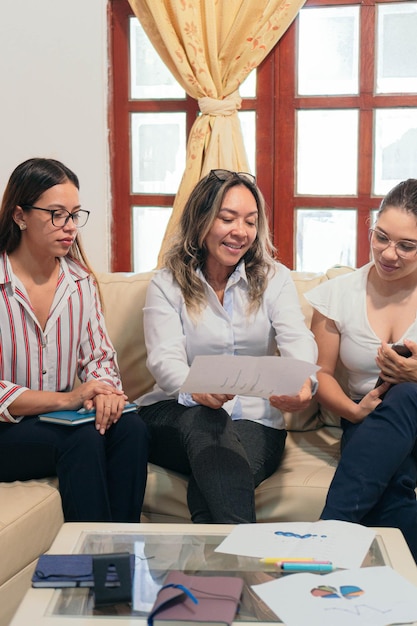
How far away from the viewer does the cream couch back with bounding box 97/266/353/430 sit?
8.11ft

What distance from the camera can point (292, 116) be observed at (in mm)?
3234

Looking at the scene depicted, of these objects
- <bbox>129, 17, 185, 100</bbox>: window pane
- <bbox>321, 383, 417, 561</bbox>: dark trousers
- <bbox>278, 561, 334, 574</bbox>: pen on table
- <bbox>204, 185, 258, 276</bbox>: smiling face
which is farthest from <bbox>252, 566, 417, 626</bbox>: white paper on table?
<bbox>129, 17, 185, 100</bbox>: window pane

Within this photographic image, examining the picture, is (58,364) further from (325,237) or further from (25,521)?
(325,237)

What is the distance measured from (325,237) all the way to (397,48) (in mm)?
774

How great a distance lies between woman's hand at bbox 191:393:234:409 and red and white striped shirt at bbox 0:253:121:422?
0.91 feet

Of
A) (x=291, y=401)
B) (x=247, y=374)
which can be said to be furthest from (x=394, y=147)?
(x=247, y=374)

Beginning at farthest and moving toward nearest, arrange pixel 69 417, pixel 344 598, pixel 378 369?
pixel 378 369 → pixel 69 417 → pixel 344 598

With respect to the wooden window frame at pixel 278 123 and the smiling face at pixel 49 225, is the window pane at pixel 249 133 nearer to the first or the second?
the wooden window frame at pixel 278 123

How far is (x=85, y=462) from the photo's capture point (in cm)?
197

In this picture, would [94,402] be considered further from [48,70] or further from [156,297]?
[48,70]

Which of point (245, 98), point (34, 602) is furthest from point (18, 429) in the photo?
point (245, 98)

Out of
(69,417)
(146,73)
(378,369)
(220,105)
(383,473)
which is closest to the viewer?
(383,473)

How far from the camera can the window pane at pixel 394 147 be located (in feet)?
10.4

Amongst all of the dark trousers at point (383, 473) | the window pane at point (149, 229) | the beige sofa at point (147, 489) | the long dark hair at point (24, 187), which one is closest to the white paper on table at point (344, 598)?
the dark trousers at point (383, 473)
